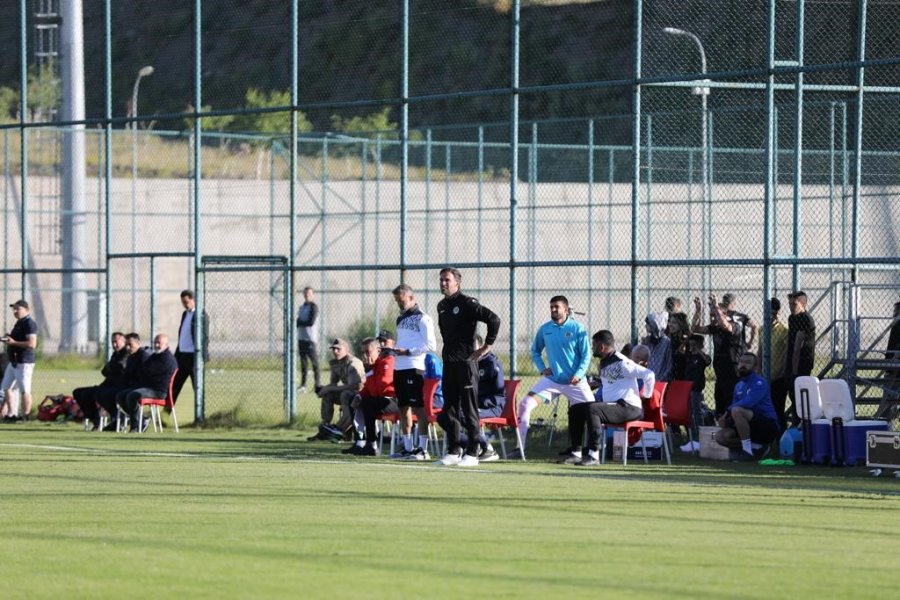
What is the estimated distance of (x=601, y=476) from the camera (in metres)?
15.6

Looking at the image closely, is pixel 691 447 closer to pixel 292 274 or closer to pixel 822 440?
pixel 822 440

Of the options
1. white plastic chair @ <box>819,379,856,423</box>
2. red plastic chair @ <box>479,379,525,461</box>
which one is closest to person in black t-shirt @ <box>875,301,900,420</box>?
white plastic chair @ <box>819,379,856,423</box>

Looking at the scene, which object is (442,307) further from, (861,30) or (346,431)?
(861,30)

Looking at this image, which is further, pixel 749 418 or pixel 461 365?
pixel 749 418

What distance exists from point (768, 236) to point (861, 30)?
3.89 meters

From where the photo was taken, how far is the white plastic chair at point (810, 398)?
1720 cm

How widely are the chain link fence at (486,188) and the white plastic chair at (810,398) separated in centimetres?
118

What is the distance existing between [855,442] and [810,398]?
647mm

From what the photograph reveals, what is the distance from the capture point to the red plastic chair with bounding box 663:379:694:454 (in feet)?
58.5

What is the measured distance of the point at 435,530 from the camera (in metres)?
11.2

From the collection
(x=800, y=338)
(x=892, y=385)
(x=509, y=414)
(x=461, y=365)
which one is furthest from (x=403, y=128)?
(x=892, y=385)

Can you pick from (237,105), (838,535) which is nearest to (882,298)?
(838,535)

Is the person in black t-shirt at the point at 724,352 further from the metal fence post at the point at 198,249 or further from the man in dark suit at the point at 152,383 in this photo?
the metal fence post at the point at 198,249

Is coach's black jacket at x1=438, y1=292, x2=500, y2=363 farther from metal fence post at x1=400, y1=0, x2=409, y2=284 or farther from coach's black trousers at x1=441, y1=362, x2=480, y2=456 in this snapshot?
metal fence post at x1=400, y1=0, x2=409, y2=284
